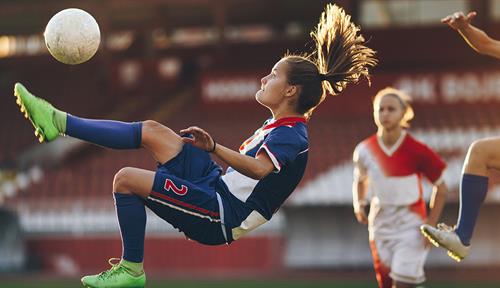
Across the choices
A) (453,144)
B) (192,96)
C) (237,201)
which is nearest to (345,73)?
(237,201)

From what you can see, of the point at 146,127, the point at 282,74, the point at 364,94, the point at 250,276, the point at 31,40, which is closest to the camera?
the point at 146,127

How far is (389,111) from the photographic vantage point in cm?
784

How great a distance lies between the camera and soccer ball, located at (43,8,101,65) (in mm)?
6035

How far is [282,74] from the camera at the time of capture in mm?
6031

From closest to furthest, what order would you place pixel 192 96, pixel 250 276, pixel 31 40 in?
pixel 250 276, pixel 192 96, pixel 31 40

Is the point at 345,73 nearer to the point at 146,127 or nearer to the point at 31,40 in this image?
the point at 146,127

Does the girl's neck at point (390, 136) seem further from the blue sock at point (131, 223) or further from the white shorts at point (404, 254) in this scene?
the blue sock at point (131, 223)

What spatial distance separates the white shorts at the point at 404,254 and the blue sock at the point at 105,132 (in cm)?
294

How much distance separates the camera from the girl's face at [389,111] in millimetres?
7816

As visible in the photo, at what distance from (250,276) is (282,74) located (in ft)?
27.9

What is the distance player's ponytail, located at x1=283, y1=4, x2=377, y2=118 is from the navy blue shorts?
74 cm

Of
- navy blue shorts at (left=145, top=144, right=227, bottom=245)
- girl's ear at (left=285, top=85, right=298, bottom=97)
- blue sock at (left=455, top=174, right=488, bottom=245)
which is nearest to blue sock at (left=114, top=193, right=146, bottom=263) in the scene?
navy blue shorts at (left=145, top=144, right=227, bottom=245)

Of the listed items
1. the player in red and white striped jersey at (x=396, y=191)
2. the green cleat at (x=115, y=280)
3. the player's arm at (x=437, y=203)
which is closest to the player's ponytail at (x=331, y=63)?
the green cleat at (x=115, y=280)

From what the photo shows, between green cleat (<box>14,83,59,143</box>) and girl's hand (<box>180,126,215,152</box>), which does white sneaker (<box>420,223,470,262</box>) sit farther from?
green cleat (<box>14,83,59,143</box>)
